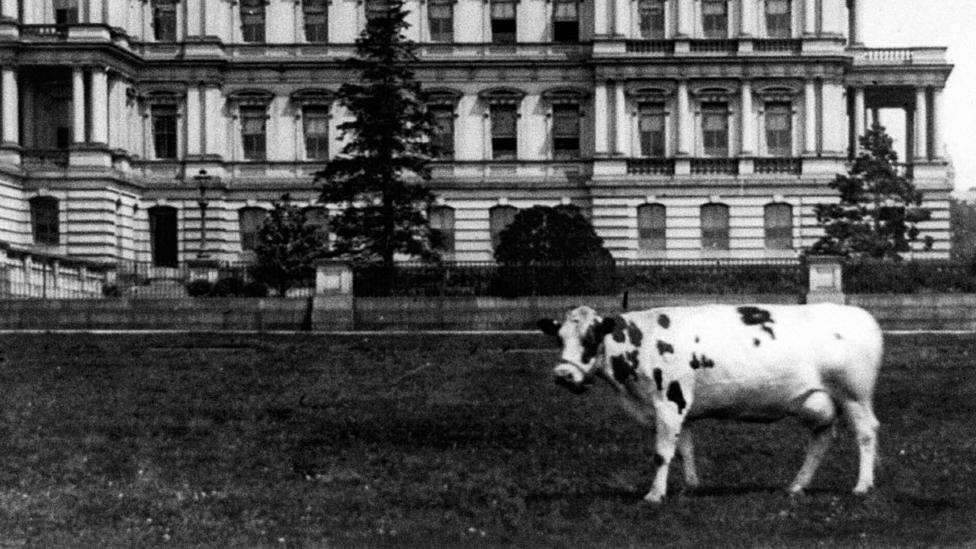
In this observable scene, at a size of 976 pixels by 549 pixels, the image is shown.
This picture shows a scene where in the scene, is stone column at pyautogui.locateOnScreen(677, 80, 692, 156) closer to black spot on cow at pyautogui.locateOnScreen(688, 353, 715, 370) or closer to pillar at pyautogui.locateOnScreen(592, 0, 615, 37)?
pillar at pyautogui.locateOnScreen(592, 0, 615, 37)

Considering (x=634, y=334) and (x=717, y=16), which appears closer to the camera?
(x=634, y=334)

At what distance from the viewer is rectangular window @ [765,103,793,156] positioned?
57.4 meters

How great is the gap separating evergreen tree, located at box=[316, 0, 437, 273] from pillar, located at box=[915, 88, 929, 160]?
2381 cm

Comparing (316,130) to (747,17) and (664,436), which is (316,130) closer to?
(747,17)

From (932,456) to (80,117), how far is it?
142 ft

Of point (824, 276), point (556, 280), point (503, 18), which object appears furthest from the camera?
point (503, 18)

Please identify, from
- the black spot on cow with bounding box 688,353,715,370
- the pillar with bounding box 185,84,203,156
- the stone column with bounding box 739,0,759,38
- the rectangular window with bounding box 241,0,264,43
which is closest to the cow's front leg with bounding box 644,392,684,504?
the black spot on cow with bounding box 688,353,715,370

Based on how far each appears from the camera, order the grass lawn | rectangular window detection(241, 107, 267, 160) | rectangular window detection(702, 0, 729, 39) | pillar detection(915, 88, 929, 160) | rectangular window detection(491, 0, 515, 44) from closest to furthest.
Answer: the grass lawn < rectangular window detection(702, 0, 729, 39) < rectangular window detection(241, 107, 267, 160) < rectangular window detection(491, 0, 515, 44) < pillar detection(915, 88, 929, 160)

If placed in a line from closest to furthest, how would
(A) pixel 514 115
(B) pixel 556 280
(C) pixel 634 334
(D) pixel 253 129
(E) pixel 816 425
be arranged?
(C) pixel 634 334
(E) pixel 816 425
(B) pixel 556 280
(D) pixel 253 129
(A) pixel 514 115

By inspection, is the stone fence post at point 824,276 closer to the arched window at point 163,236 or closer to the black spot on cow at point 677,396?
the black spot on cow at point 677,396

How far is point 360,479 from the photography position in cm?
1459

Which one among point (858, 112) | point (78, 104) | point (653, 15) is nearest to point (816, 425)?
point (78, 104)

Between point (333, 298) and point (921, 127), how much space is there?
112 feet

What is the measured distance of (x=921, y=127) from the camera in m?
59.6
